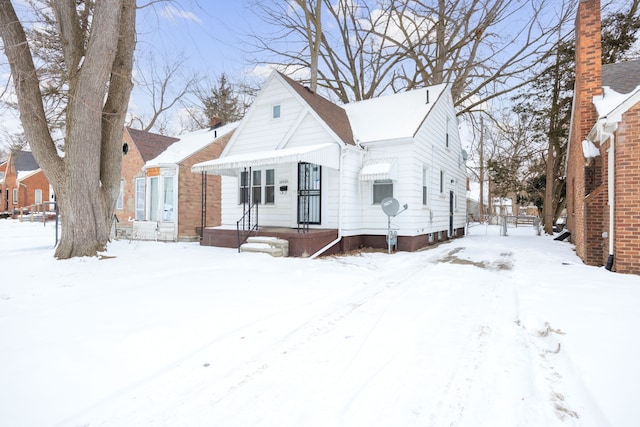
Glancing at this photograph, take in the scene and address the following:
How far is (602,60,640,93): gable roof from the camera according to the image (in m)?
8.27

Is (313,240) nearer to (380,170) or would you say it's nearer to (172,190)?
(380,170)

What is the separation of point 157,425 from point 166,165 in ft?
46.4

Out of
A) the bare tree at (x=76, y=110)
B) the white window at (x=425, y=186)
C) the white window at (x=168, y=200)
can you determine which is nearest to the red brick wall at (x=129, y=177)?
the white window at (x=168, y=200)

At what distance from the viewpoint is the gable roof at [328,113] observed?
10410mm

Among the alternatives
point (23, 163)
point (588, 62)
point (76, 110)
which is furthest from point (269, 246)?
point (23, 163)

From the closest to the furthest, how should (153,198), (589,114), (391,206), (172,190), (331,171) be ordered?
(589,114)
(391,206)
(331,171)
(172,190)
(153,198)

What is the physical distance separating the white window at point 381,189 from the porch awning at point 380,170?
529 millimetres

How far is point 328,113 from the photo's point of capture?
1122 centimetres

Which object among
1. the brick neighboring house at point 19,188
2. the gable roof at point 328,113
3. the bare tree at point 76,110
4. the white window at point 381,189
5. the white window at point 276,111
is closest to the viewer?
the bare tree at point 76,110

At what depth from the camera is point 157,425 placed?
6.78 ft

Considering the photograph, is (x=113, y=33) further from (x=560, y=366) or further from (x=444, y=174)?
(x=444, y=174)

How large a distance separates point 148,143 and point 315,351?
60.5 feet

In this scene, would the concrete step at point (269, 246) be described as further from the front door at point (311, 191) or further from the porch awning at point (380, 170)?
the porch awning at point (380, 170)

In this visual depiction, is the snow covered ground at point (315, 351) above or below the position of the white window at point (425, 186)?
below
